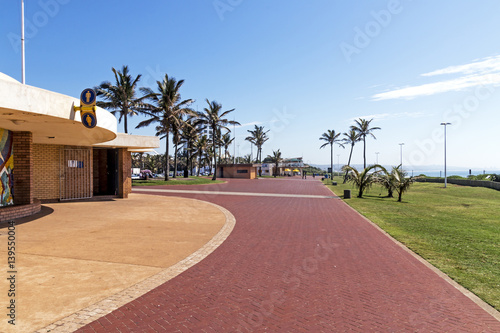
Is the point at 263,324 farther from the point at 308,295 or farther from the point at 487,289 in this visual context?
the point at 487,289

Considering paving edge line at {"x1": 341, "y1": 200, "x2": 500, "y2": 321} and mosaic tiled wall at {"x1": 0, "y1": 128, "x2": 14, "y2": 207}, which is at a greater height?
mosaic tiled wall at {"x1": 0, "y1": 128, "x2": 14, "y2": 207}

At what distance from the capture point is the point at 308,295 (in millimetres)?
4711

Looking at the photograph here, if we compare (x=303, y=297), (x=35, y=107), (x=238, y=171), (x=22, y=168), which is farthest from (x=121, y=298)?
(x=238, y=171)

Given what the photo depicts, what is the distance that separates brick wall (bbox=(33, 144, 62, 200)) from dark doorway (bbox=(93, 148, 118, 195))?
3342mm

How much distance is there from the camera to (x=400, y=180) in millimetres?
21234

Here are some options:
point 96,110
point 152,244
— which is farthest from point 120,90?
point 152,244

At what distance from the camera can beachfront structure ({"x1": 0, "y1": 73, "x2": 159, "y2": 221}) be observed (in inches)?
297

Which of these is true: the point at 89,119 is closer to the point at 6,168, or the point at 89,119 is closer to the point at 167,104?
the point at 6,168

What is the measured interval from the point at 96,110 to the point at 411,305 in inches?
385

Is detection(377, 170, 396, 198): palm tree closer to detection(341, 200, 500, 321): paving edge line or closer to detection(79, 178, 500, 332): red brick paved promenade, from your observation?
detection(341, 200, 500, 321): paving edge line

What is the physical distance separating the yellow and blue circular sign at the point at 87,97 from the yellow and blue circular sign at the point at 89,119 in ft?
1.06

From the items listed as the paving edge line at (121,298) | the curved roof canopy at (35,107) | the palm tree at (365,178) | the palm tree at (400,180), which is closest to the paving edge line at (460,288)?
the paving edge line at (121,298)

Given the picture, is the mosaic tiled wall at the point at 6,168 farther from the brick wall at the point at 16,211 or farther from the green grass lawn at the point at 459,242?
the green grass lawn at the point at 459,242

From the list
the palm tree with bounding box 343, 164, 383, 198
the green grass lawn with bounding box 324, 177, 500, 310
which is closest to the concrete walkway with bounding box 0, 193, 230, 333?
the green grass lawn with bounding box 324, 177, 500, 310
